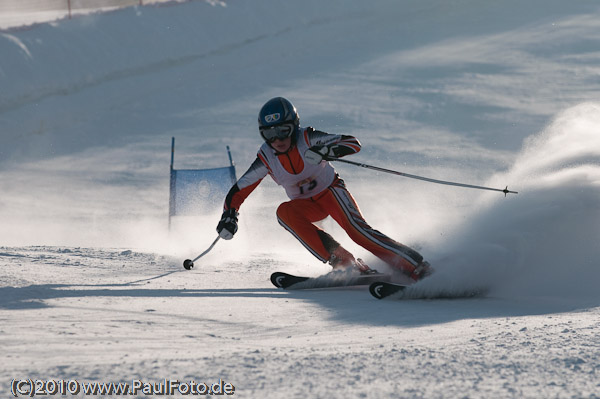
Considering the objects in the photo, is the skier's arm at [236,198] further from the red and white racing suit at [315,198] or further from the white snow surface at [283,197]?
the white snow surface at [283,197]

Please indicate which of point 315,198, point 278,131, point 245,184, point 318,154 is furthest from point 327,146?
point 245,184

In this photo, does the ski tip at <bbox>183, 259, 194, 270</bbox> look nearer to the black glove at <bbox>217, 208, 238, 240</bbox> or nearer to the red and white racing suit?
the black glove at <bbox>217, 208, 238, 240</bbox>

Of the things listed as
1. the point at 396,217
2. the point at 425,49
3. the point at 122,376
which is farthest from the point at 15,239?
the point at 425,49

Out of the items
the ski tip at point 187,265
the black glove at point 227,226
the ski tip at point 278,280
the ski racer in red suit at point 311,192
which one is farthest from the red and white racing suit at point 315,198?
the ski tip at point 187,265

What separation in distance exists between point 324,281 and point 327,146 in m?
0.85

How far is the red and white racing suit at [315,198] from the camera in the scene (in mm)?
5297

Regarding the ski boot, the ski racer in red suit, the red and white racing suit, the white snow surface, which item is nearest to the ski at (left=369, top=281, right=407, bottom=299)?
the white snow surface

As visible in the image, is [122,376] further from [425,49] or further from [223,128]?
[425,49]

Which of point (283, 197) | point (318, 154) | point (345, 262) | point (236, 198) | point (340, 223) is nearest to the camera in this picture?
point (318, 154)

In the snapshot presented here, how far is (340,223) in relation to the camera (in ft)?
18.1

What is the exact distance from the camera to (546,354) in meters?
2.92

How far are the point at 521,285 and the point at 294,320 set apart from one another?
1688 mm

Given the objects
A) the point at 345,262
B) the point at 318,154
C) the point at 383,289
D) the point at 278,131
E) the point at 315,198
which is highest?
the point at 278,131

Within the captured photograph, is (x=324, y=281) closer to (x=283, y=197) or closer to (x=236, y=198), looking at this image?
(x=236, y=198)
